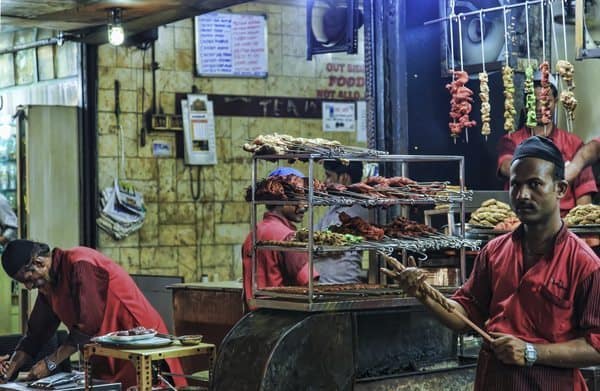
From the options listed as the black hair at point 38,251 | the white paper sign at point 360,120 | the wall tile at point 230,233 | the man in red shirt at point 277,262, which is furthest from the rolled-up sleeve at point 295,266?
the white paper sign at point 360,120

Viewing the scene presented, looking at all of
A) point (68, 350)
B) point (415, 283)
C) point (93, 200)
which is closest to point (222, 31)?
point (93, 200)

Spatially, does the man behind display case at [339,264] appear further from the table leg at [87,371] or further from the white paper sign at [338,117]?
the white paper sign at [338,117]

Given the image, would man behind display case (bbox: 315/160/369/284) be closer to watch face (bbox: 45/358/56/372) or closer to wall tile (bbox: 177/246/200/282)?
watch face (bbox: 45/358/56/372)

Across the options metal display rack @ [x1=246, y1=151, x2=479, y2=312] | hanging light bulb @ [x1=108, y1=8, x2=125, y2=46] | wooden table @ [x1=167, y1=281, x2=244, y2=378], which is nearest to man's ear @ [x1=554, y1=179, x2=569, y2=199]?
metal display rack @ [x1=246, y1=151, x2=479, y2=312]

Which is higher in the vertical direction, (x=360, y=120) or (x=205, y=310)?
(x=360, y=120)

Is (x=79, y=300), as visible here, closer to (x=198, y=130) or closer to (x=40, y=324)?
(x=40, y=324)

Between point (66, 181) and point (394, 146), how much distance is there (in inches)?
202

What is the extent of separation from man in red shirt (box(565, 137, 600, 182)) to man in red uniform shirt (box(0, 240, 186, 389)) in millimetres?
3349

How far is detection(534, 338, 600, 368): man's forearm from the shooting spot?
4.21 meters

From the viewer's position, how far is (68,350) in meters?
7.41

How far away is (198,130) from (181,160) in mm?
428

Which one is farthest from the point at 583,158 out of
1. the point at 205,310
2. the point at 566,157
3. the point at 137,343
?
the point at 137,343

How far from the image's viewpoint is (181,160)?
1334cm

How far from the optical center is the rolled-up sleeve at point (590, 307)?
4.21m
